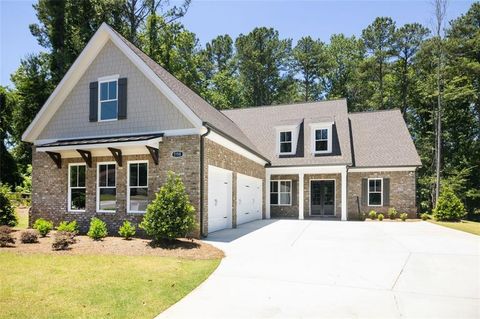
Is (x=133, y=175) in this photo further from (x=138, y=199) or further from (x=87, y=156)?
(x=87, y=156)

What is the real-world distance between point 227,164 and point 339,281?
8207 mm

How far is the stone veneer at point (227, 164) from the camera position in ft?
38.9

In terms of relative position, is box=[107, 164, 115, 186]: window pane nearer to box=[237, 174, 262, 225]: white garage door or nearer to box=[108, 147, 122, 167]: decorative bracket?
box=[108, 147, 122, 167]: decorative bracket

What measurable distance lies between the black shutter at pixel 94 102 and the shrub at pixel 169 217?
564 centimetres

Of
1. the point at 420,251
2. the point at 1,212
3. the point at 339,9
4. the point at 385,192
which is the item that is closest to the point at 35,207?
the point at 1,212

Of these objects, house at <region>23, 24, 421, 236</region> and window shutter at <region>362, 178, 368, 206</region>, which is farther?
window shutter at <region>362, 178, 368, 206</region>

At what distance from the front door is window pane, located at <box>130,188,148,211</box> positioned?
39.7ft

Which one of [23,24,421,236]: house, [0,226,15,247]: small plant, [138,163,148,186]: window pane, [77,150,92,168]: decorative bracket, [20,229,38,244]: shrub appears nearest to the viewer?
[0,226,15,247]: small plant

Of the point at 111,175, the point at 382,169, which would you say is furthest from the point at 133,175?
the point at 382,169

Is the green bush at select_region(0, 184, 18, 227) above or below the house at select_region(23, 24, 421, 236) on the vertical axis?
below

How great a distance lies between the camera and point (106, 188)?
13.0 metres

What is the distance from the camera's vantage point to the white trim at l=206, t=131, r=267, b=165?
12394 millimetres

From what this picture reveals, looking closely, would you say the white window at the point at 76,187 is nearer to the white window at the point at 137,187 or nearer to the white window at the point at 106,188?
the white window at the point at 106,188

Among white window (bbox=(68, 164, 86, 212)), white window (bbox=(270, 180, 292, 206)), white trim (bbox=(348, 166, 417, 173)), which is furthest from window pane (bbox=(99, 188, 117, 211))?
white trim (bbox=(348, 166, 417, 173))
